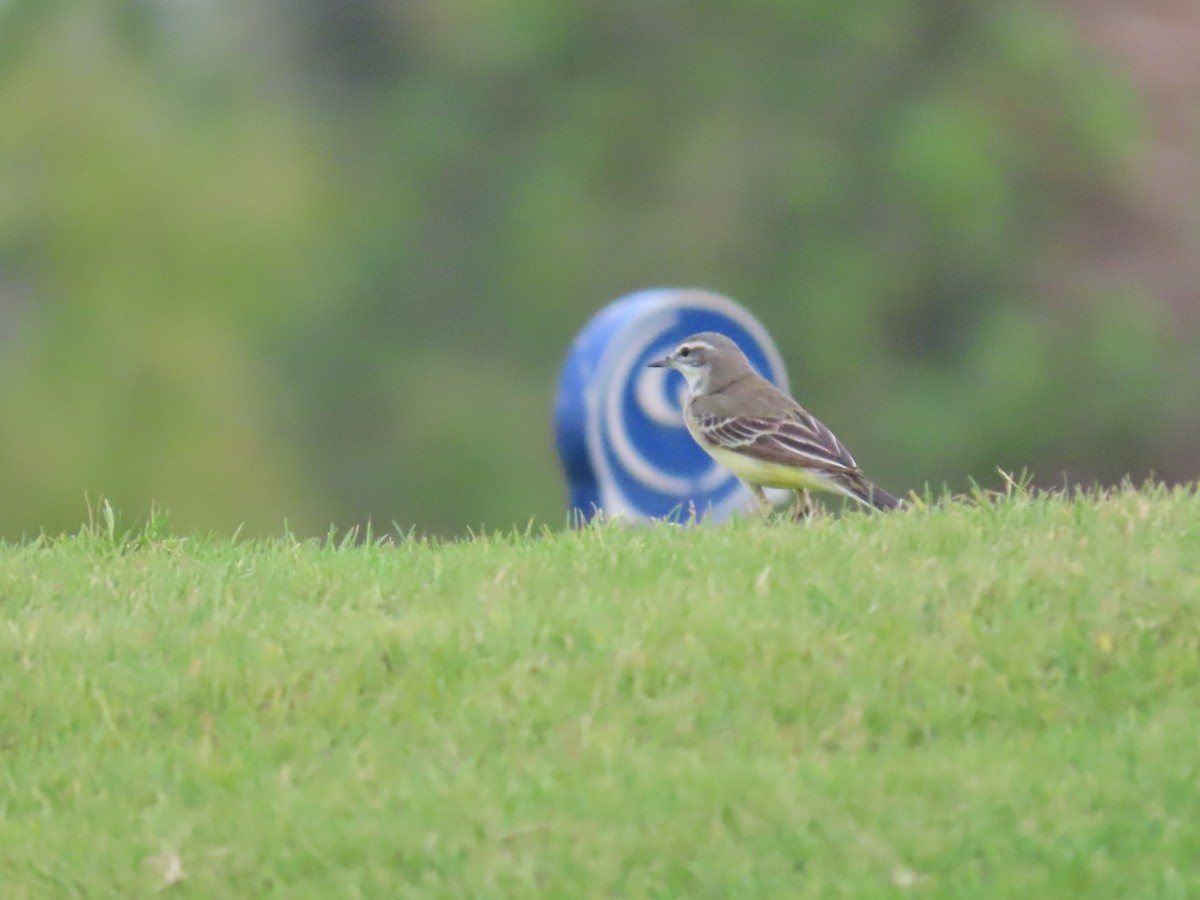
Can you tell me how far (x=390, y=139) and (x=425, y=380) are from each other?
3850 millimetres

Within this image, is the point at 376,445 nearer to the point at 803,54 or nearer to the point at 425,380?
the point at 425,380

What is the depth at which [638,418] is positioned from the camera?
448 inches

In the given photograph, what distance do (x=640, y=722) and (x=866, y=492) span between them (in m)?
4.20

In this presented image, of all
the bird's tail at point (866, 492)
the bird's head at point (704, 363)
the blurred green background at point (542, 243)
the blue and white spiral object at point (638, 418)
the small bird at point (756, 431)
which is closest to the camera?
the bird's tail at point (866, 492)

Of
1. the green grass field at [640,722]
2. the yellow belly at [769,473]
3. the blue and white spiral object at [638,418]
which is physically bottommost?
the green grass field at [640,722]

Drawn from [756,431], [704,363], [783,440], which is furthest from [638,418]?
[783,440]

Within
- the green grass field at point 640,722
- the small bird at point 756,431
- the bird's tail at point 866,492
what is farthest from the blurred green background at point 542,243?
the green grass field at point 640,722

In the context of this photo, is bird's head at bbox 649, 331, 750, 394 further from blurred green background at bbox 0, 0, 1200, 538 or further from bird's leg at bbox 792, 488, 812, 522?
blurred green background at bbox 0, 0, 1200, 538

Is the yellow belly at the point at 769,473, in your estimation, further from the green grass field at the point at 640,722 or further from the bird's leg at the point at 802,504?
the green grass field at the point at 640,722

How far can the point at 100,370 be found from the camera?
76.3 ft

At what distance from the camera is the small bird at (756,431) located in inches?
414

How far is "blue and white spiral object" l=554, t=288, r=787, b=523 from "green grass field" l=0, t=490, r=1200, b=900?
9.50 ft

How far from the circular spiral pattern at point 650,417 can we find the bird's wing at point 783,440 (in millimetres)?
481

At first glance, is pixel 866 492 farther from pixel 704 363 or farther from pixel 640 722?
pixel 640 722
